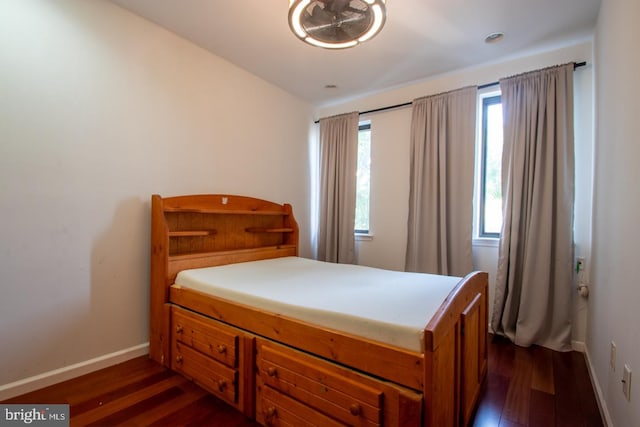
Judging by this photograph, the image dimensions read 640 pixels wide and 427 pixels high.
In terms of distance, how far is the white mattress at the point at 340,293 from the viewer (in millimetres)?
1270

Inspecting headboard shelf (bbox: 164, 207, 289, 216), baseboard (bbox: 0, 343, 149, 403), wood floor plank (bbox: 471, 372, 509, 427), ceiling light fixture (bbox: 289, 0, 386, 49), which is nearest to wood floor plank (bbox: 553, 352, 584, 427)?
wood floor plank (bbox: 471, 372, 509, 427)

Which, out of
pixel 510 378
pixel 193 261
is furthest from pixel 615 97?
pixel 193 261

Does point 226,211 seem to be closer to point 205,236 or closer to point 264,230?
point 205,236

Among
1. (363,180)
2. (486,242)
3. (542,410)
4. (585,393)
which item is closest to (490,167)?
(486,242)

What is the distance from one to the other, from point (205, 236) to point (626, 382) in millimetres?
2789

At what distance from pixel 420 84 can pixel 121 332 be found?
143 inches

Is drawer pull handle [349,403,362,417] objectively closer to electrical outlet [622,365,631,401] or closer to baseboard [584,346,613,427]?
electrical outlet [622,365,631,401]

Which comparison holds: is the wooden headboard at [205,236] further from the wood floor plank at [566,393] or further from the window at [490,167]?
the wood floor plank at [566,393]

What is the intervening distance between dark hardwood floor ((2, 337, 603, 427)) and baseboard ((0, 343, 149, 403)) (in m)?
0.04

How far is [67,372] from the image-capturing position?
196 cm

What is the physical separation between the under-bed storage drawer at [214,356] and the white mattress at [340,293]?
0.20m

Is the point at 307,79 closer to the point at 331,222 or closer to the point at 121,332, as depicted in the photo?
the point at 331,222

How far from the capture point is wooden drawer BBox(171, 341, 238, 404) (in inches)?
66.9

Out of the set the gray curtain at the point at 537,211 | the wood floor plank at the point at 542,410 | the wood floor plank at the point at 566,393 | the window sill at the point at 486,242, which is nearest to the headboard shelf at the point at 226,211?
the window sill at the point at 486,242
